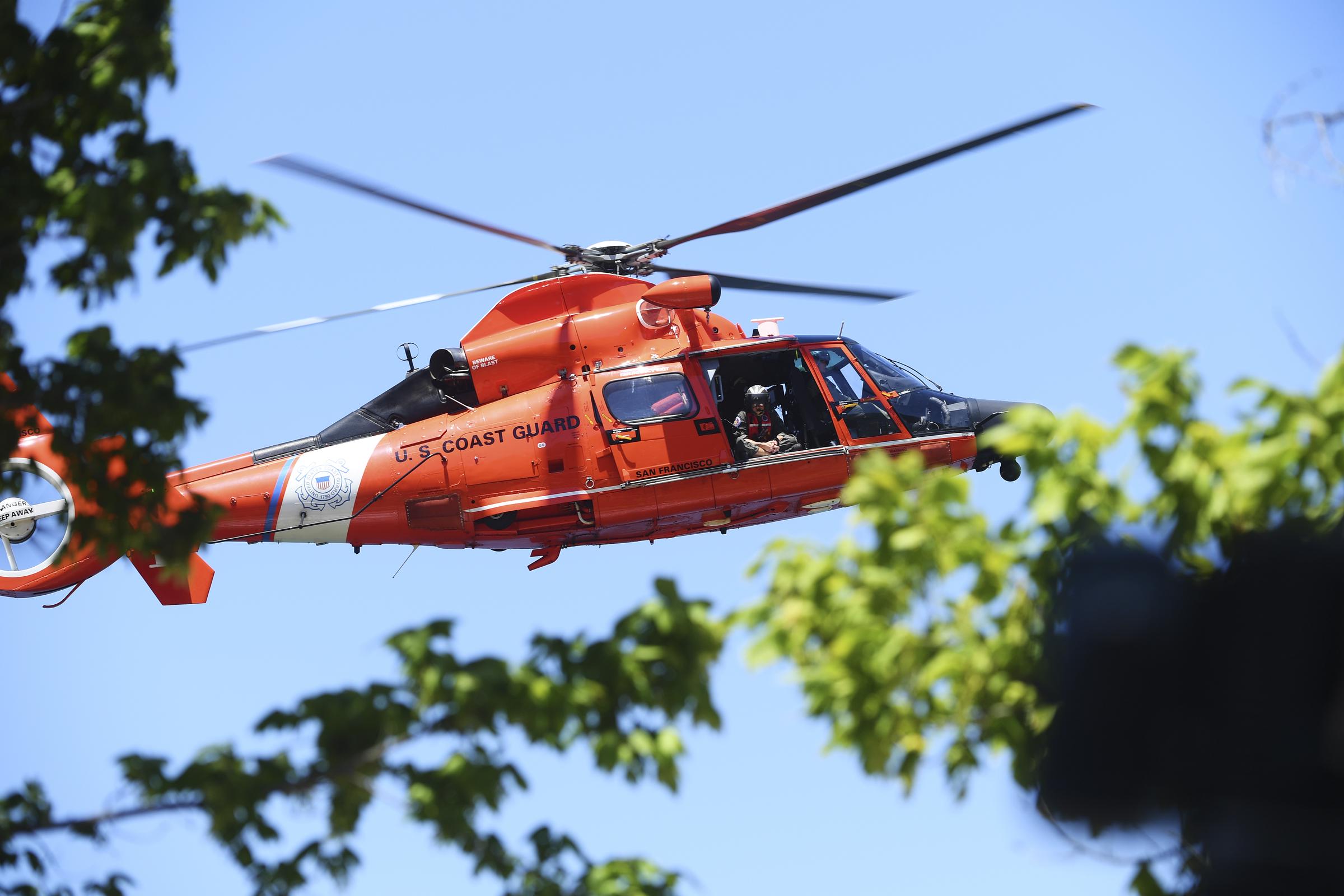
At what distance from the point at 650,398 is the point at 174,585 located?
6757mm

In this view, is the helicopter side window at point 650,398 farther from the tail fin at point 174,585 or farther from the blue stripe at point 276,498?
the tail fin at point 174,585

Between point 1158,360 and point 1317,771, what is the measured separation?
2399 mm

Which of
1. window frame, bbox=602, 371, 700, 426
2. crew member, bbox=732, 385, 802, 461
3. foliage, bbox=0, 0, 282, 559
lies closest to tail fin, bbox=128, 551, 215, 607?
window frame, bbox=602, 371, 700, 426

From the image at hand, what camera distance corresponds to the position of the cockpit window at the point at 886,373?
763 inches

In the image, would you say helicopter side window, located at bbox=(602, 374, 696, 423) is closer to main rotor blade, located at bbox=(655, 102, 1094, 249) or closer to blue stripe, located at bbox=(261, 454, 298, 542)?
main rotor blade, located at bbox=(655, 102, 1094, 249)

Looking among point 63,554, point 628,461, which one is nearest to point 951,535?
point 63,554

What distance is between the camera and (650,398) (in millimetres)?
18156

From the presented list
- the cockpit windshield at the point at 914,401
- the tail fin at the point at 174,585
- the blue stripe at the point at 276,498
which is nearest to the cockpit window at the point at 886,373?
the cockpit windshield at the point at 914,401

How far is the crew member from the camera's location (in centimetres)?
1839

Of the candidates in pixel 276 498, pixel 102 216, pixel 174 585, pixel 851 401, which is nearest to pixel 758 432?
pixel 851 401

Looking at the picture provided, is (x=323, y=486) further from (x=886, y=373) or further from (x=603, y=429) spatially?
(x=886, y=373)

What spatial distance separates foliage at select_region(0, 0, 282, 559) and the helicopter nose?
1317 cm

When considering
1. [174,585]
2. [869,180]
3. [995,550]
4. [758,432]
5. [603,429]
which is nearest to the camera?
[995,550]

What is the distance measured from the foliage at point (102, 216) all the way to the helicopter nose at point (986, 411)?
43.2 feet
